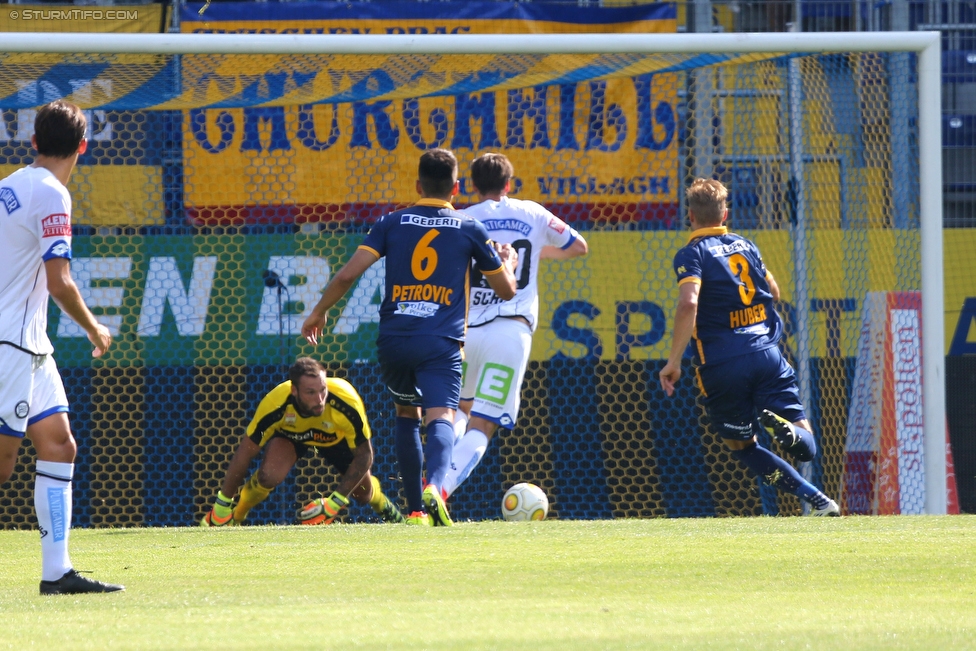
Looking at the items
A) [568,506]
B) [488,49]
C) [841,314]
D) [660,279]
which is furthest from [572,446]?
[488,49]

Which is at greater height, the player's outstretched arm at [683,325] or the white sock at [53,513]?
the player's outstretched arm at [683,325]

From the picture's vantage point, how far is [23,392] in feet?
13.5

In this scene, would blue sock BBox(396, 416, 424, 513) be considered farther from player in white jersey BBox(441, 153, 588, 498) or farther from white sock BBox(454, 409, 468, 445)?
white sock BBox(454, 409, 468, 445)

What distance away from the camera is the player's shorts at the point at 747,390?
21.7ft

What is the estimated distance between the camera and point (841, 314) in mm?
9211

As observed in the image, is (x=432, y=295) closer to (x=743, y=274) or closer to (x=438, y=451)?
(x=438, y=451)

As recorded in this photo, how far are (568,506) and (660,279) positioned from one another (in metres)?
1.76

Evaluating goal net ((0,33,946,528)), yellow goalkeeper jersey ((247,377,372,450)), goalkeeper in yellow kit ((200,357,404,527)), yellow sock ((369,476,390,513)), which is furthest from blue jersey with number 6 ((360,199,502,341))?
goal net ((0,33,946,528))

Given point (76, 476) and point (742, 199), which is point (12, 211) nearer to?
point (76, 476)

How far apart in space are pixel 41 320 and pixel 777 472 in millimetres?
3832

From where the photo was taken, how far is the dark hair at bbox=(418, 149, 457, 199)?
6242 mm

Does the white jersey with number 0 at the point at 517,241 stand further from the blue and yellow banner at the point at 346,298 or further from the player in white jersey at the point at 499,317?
the blue and yellow banner at the point at 346,298

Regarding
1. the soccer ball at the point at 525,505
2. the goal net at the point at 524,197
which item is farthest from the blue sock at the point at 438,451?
the goal net at the point at 524,197

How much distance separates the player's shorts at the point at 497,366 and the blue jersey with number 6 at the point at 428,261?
0.66 metres
